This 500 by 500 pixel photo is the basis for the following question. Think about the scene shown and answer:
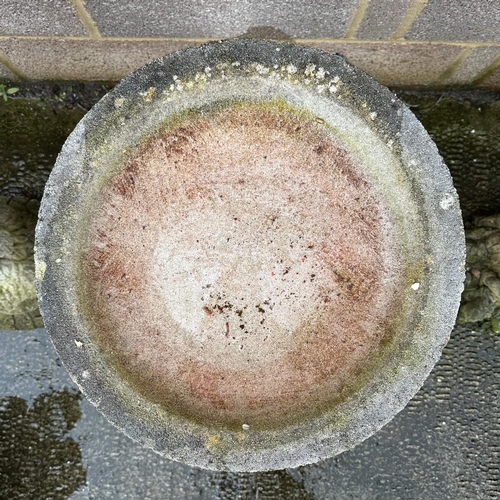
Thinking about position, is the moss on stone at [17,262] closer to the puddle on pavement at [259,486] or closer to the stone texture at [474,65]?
the puddle on pavement at [259,486]

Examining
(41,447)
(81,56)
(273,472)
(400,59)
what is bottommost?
(41,447)

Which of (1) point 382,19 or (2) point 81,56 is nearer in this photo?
(1) point 382,19

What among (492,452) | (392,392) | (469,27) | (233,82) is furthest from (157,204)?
(492,452)

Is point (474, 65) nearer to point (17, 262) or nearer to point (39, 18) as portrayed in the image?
point (39, 18)

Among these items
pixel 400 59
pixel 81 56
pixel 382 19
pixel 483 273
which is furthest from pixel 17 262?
pixel 483 273

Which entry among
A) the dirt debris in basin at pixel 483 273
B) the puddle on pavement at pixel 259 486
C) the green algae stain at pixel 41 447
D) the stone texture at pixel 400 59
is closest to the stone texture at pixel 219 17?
the stone texture at pixel 400 59

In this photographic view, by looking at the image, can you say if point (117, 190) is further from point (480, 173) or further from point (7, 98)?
point (480, 173)

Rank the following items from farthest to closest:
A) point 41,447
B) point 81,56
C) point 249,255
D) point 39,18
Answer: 1. point 41,447
2. point 81,56
3. point 39,18
4. point 249,255
